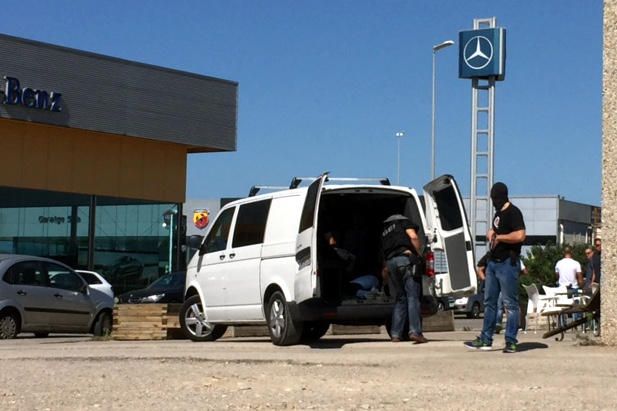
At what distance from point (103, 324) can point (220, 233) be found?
278 inches

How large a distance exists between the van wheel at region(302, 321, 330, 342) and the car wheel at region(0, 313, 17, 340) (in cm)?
652

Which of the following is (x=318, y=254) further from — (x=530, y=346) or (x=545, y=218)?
(x=545, y=218)


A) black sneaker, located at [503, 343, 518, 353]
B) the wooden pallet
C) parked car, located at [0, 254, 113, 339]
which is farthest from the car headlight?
black sneaker, located at [503, 343, 518, 353]

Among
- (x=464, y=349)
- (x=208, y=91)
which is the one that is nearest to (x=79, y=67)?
(x=208, y=91)

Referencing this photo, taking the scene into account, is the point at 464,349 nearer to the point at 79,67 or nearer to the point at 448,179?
the point at 448,179

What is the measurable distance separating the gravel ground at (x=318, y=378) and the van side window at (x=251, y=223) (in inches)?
79.6

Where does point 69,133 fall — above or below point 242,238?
above

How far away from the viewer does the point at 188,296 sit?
18719 millimetres

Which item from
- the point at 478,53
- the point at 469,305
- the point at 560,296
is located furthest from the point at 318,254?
the point at 478,53

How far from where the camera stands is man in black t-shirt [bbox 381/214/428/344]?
15445 millimetres

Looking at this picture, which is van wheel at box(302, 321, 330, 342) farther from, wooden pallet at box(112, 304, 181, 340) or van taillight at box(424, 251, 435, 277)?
wooden pallet at box(112, 304, 181, 340)

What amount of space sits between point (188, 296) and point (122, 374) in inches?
283

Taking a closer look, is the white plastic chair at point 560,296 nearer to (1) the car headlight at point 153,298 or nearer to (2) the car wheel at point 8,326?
(1) the car headlight at point 153,298

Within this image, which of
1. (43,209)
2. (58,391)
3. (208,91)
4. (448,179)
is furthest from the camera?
(208,91)
